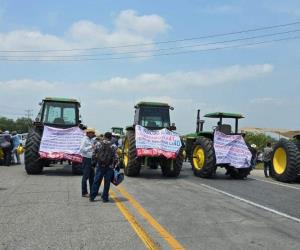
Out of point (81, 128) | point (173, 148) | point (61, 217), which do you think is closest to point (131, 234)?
point (61, 217)

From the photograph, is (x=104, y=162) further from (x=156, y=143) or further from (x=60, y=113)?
(x=60, y=113)

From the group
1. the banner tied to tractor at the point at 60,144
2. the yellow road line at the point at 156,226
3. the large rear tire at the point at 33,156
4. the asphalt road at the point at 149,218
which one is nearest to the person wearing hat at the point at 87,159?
the asphalt road at the point at 149,218

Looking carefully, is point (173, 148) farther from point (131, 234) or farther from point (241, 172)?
point (131, 234)

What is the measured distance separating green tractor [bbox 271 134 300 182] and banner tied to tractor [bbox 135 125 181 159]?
397 cm

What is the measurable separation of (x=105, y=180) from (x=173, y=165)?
23.8 feet

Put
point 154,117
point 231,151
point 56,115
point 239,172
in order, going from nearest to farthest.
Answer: point 231,151 < point 239,172 < point 56,115 < point 154,117

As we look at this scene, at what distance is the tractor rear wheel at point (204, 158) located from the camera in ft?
→ 62.6

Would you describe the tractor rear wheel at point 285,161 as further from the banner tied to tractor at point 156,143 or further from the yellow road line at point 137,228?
the yellow road line at point 137,228

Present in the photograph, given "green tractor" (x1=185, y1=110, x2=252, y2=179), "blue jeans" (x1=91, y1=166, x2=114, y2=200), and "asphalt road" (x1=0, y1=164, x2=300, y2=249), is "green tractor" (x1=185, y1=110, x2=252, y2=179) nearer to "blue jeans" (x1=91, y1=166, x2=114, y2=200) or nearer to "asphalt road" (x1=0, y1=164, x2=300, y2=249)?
"asphalt road" (x1=0, y1=164, x2=300, y2=249)

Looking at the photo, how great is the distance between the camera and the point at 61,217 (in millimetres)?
9656

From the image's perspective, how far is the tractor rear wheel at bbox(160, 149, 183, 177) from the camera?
18859mm

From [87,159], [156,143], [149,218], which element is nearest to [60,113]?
[156,143]

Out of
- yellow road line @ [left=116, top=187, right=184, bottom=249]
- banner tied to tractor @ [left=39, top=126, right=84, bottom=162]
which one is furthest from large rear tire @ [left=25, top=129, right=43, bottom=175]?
yellow road line @ [left=116, top=187, right=184, bottom=249]

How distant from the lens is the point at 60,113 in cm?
2038
